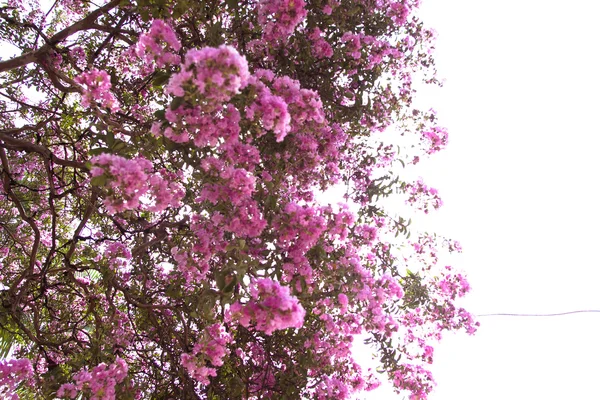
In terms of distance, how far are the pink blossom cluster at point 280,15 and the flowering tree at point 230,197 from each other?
1cm

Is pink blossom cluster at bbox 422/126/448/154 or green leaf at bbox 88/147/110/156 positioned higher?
pink blossom cluster at bbox 422/126/448/154

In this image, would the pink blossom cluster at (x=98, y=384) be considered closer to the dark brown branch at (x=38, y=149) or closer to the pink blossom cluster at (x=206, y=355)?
the pink blossom cluster at (x=206, y=355)

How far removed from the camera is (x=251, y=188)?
2113 millimetres

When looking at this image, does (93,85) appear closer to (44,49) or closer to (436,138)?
(44,49)

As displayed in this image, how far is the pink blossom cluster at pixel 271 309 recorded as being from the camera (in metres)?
1.85

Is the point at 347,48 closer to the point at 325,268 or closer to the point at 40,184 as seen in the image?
the point at 325,268

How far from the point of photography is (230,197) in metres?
2.14

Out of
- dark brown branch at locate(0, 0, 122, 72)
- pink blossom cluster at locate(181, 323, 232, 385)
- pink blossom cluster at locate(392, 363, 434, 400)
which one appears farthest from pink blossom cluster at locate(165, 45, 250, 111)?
pink blossom cluster at locate(392, 363, 434, 400)

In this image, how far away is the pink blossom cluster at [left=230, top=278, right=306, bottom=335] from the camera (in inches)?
72.9

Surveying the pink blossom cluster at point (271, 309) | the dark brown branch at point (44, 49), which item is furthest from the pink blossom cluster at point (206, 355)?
the dark brown branch at point (44, 49)

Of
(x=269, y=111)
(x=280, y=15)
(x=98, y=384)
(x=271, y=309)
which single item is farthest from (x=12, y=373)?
(x=280, y=15)

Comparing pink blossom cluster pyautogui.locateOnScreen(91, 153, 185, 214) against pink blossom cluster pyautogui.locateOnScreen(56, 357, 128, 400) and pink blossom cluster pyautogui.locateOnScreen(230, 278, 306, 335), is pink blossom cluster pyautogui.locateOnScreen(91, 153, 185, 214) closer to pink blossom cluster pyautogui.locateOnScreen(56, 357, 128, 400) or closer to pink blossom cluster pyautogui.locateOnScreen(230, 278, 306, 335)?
pink blossom cluster pyautogui.locateOnScreen(230, 278, 306, 335)

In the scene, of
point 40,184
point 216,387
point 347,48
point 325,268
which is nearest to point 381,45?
point 347,48

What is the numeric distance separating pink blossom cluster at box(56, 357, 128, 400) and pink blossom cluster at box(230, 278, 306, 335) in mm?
962
